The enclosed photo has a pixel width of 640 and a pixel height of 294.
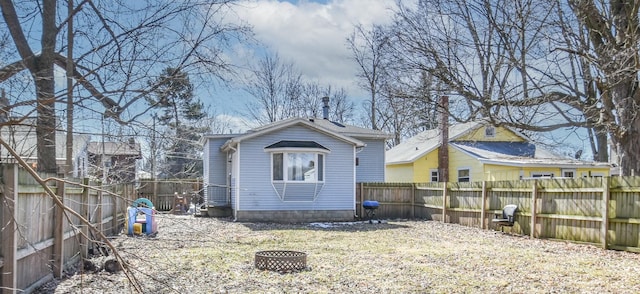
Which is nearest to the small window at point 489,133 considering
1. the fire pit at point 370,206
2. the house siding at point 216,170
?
the fire pit at point 370,206

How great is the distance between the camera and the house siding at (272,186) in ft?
56.0

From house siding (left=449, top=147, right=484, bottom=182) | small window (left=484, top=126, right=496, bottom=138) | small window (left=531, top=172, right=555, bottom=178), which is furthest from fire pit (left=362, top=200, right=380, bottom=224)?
small window (left=484, top=126, right=496, bottom=138)

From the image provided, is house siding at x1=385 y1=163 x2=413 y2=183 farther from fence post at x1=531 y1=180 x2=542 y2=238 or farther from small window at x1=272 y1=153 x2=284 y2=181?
fence post at x1=531 y1=180 x2=542 y2=238

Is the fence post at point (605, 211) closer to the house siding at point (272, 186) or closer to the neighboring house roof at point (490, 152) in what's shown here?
the house siding at point (272, 186)

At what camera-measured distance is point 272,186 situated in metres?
17.2

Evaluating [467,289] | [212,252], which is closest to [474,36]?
[467,289]

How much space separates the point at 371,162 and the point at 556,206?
35.2ft

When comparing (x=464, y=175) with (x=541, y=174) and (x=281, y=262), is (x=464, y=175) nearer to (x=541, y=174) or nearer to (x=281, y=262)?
(x=541, y=174)

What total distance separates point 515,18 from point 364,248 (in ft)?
20.2

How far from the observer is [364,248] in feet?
35.6

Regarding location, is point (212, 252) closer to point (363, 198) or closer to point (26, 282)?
point (26, 282)

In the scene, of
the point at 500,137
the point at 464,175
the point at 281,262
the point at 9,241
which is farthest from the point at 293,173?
the point at 500,137

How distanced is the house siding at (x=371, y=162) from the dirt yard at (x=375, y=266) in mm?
8530

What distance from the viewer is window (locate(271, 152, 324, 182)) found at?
17.0m
